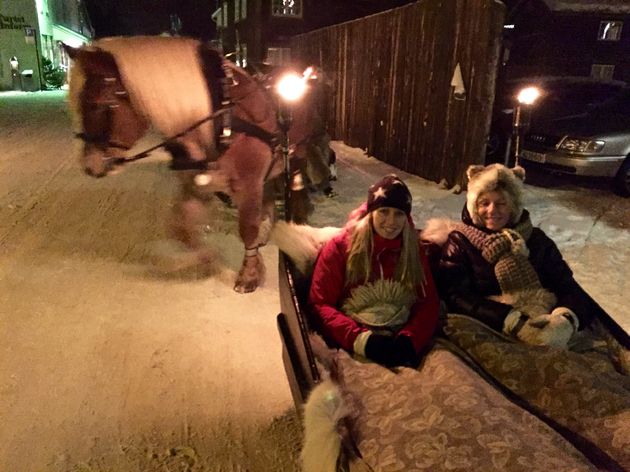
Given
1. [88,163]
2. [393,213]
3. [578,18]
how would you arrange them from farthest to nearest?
[578,18], [88,163], [393,213]

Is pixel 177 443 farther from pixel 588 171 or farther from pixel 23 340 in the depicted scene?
pixel 588 171

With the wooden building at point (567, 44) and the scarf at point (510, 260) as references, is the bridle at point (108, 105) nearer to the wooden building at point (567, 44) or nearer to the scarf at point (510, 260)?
the scarf at point (510, 260)

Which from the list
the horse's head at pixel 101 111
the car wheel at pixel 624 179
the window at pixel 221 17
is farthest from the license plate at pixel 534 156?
the window at pixel 221 17

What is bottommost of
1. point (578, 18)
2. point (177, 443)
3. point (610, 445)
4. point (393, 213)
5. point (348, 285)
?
point (177, 443)

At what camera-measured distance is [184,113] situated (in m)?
3.60

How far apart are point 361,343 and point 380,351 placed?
0.10m

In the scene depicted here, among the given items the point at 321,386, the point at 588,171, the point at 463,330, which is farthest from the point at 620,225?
the point at 321,386

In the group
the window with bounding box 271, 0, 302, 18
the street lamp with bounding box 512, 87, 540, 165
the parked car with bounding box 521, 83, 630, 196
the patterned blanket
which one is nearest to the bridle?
the patterned blanket

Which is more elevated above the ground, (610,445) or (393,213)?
(393,213)

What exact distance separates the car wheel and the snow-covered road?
22.1 inches

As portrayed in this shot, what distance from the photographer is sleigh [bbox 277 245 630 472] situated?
6.03 ft

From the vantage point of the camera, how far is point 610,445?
1.97 meters

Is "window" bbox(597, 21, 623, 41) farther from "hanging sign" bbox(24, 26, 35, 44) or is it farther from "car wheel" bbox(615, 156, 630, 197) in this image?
"hanging sign" bbox(24, 26, 35, 44)

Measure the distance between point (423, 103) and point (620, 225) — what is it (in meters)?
3.36
